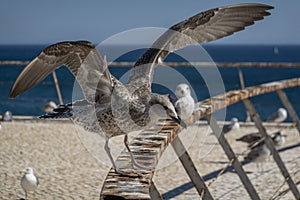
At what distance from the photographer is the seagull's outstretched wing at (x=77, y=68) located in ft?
9.12

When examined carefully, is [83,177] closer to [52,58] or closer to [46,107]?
[52,58]

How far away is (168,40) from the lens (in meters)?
3.32

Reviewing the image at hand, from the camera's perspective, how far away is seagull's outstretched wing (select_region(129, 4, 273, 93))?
3215mm

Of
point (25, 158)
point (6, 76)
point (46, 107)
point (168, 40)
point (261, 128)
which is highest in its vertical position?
point (168, 40)

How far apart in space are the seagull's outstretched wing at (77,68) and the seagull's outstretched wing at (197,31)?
293 millimetres

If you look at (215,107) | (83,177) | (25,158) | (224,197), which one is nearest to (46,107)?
(25,158)

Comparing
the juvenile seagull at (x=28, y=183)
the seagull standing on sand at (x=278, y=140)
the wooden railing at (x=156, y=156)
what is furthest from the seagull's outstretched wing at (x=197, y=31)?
the seagull standing on sand at (x=278, y=140)

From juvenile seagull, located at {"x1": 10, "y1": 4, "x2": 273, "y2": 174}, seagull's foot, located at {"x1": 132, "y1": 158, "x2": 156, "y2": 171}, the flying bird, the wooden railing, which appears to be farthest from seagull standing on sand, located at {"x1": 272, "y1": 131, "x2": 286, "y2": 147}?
seagull's foot, located at {"x1": 132, "y1": 158, "x2": 156, "y2": 171}

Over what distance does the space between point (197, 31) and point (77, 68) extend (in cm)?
113

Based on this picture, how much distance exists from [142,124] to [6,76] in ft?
212

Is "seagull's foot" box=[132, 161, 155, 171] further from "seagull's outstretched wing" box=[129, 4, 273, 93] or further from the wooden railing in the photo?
"seagull's outstretched wing" box=[129, 4, 273, 93]

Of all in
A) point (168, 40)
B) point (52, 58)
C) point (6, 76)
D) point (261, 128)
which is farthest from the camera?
point (6, 76)

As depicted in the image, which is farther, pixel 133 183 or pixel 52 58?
pixel 52 58

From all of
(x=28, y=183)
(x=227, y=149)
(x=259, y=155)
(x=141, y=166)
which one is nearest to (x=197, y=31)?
(x=227, y=149)
